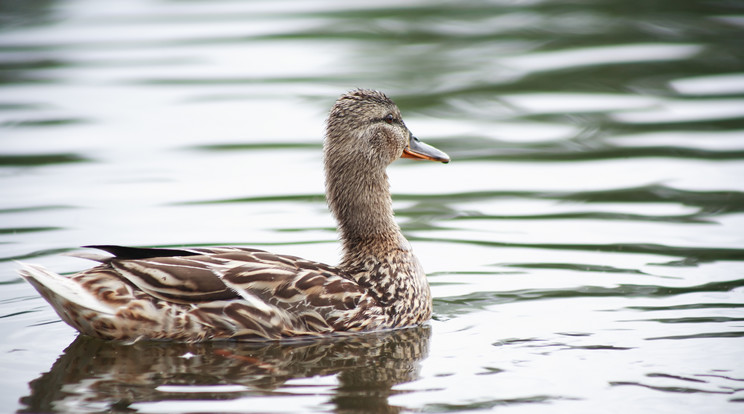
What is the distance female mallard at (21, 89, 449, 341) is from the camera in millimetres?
7062

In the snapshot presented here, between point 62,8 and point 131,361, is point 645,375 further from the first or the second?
point 62,8

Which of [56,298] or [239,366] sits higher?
[56,298]

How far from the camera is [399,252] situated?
796cm

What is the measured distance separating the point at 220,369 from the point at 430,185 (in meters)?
5.14

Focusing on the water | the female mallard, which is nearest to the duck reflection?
the water

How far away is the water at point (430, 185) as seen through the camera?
6570 millimetres

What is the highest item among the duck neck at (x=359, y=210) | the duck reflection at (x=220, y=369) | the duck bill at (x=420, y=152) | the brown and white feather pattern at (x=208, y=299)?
the duck bill at (x=420, y=152)

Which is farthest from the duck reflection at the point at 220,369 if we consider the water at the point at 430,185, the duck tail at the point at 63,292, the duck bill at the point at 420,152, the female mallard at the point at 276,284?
the duck bill at the point at 420,152

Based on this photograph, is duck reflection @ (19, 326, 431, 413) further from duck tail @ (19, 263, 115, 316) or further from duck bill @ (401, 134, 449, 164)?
duck bill @ (401, 134, 449, 164)

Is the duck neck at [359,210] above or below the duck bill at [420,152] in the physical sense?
below

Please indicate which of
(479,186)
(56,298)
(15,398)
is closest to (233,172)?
(479,186)

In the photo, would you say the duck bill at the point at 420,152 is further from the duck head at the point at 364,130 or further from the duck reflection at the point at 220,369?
the duck reflection at the point at 220,369

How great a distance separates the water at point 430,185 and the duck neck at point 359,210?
0.70m

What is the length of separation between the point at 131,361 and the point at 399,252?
6.81ft
